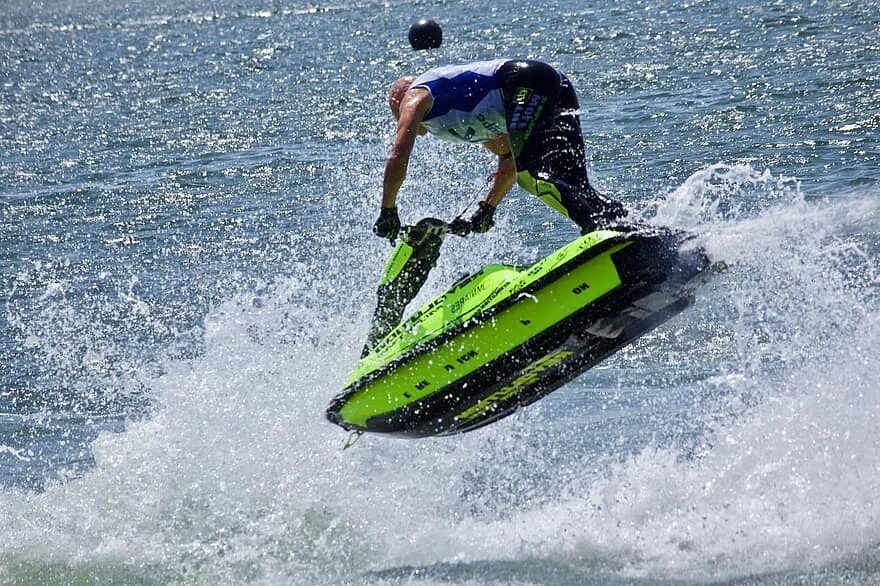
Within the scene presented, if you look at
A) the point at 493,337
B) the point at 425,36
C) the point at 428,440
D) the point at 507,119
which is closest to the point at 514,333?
the point at 493,337

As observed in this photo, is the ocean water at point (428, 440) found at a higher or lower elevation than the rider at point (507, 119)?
lower

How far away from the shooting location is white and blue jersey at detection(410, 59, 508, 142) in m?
7.36

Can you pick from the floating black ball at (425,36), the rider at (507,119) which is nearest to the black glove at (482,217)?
the rider at (507,119)

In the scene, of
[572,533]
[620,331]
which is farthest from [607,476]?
[620,331]

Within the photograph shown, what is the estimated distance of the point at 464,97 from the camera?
24.1ft

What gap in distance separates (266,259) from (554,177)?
21.8 ft

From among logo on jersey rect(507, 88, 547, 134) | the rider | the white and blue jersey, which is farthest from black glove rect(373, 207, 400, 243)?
logo on jersey rect(507, 88, 547, 134)

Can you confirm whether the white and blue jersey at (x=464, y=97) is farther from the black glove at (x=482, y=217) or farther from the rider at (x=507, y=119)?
the black glove at (x=482, y=217)

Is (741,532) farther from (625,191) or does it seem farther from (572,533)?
(625,191)

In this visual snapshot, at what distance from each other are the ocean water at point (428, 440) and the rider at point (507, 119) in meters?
0.58

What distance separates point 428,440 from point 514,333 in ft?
6.11

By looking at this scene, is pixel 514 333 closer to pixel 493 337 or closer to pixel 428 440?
pixel 493 337

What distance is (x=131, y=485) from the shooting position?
8258 millimetres

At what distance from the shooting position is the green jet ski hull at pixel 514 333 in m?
6.58
